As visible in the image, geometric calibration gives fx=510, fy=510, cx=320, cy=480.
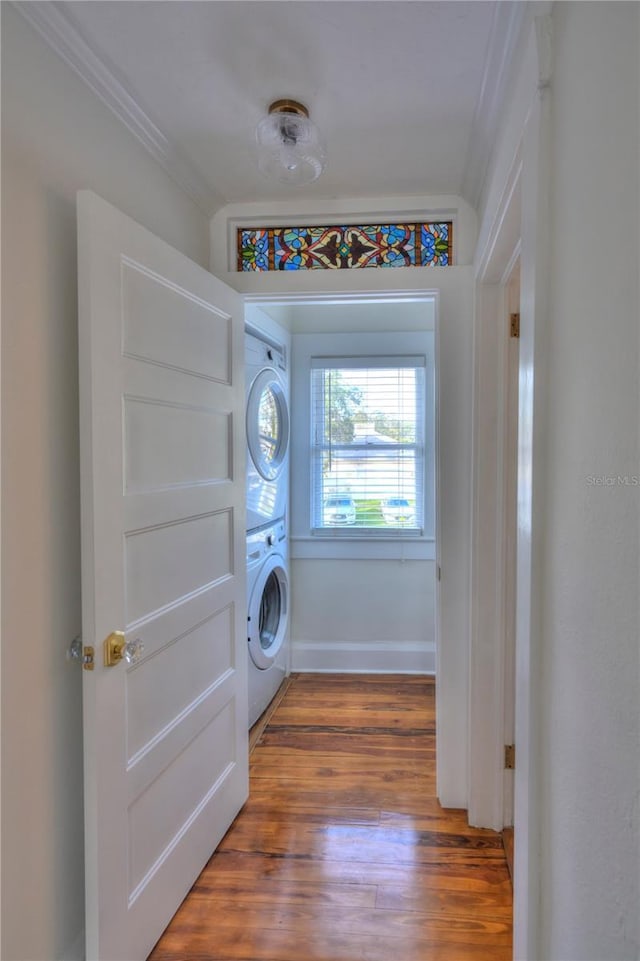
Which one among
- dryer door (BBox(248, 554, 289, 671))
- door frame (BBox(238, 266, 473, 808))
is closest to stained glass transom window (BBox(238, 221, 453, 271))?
door frame (BBox(238, 266, 473, 808))

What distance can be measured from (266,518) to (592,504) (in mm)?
2207

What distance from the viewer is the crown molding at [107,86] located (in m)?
1.13

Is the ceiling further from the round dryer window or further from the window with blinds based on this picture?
the window with blinds

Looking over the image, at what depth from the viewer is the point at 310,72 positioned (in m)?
1.33

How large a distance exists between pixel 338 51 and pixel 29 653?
1.61 m

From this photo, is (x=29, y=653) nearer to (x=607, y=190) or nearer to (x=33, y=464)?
(x=33, y=464)

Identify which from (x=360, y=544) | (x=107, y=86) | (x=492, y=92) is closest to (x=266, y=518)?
(x=360, y=544)

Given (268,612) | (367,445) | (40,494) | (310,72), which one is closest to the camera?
(40,494)

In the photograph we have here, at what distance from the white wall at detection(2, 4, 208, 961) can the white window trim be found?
2058 millimetres

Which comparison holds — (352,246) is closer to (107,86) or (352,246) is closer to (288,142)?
(288,142)

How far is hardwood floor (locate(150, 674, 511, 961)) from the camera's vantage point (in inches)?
56.9

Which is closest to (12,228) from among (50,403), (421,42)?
(50,403)

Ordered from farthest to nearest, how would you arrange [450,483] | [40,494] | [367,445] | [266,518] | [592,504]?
1. [367,445]
2. [266,518]
3. [450,483]
4. [40,494]
5. [592,504]

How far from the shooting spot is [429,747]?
247 centimetres
